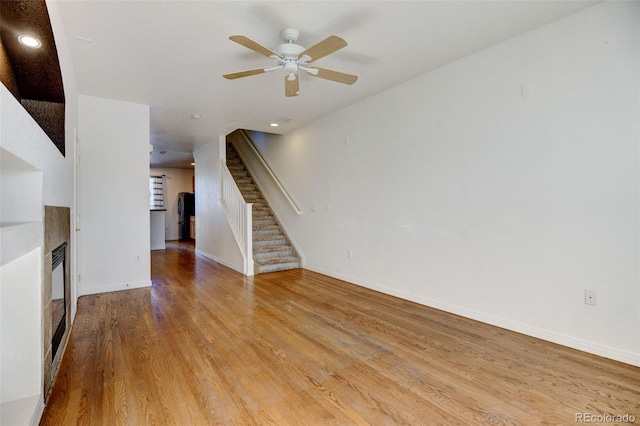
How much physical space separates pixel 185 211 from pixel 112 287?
22.7 feet

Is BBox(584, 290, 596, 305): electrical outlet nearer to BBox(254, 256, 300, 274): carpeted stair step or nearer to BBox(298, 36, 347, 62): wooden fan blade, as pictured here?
BBox(298, 36, 347, 62): wooden fan blade

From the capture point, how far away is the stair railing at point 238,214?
5211 mm

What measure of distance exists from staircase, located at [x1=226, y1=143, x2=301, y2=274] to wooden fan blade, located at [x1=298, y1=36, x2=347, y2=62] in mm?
3666

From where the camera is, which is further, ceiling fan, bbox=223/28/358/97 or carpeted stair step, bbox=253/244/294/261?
carpeted stair step, bbox=253/244/294/261

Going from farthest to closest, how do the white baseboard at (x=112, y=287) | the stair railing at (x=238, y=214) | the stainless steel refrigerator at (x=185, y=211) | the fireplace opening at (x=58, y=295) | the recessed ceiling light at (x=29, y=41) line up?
the stainless steel refrigerator at (x=185, y=211), the stair railing at (x=238, y=214), the white baseboard at (x=112, y=287), the fireplace opening at (x=58, y=295), the recessed ceiling light at (x=29, y=41)

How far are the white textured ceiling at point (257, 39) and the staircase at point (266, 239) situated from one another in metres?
2.71

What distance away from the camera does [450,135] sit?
10.9 feet

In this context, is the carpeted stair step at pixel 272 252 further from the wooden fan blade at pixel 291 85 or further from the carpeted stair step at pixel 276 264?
the wooden fan blade at pixel 291 85

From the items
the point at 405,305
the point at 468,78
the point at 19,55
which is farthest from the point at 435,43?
the point at 19,55

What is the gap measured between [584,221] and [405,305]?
1901 millimetres

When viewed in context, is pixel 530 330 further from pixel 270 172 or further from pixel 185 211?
pixel 185 211

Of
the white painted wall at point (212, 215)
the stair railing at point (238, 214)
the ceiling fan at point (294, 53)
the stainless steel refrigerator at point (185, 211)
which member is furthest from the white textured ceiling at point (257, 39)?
the stainless steel refrigerator at point (185, 211)

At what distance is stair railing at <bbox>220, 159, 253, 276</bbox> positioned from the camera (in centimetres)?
521

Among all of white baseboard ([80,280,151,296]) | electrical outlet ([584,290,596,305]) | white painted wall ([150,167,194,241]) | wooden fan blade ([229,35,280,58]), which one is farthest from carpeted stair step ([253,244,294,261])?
white painted wall ([150,167,194,241])
